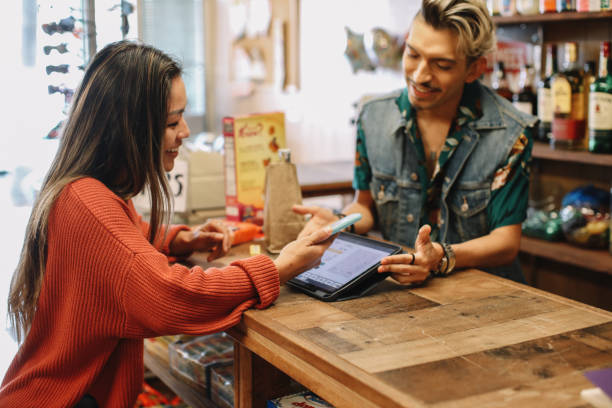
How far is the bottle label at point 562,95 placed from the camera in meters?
2.52

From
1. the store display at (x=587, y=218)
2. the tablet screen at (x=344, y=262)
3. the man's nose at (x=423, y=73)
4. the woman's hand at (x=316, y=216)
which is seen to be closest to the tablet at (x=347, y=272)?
the tablet screen at (x=344, y=262)

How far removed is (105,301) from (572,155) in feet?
6.33

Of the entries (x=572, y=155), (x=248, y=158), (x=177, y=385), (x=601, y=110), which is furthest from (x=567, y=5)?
(x=177, y=385)

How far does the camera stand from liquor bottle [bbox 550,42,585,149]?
8.30 ft

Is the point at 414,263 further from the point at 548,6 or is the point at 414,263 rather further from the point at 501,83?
the point at 501,83

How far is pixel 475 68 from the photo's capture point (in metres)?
1.86

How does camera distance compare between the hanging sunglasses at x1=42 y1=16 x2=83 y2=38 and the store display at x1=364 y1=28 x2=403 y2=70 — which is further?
the store display at x1=364 y1=28 x2=403 y2=70

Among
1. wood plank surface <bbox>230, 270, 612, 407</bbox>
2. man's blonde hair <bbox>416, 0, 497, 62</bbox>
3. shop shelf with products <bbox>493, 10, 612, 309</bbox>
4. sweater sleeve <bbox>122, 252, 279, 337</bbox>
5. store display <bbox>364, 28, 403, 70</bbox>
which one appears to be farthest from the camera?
store display <bbox>364, 28, 403, 70</bbox>

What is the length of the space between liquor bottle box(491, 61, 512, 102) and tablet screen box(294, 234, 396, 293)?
1.63m

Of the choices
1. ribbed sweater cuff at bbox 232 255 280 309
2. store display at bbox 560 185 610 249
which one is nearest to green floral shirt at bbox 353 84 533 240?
ribbed sweater cuff at bbox 232 255 280 309

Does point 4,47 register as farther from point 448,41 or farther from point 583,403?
point 583,403

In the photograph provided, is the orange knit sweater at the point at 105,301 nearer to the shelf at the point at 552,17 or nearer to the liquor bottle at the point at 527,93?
the shelf at the point at 552,17

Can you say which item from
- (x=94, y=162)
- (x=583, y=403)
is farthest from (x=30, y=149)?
(x=583, y=403)

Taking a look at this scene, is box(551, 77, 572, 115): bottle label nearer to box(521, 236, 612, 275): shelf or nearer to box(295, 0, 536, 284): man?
box(521, 236, 612, 275): shelf
